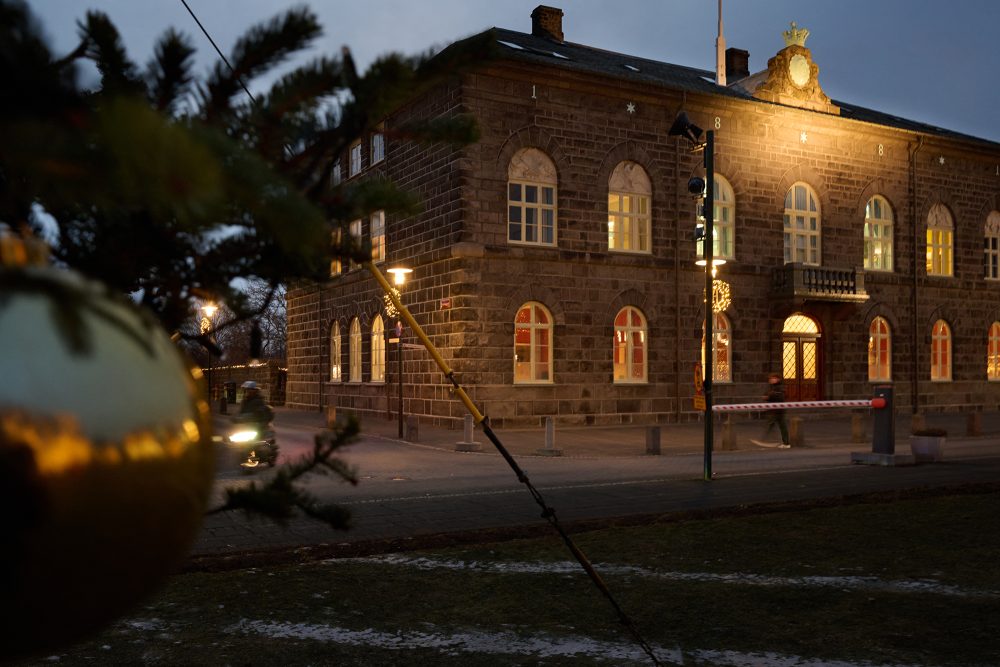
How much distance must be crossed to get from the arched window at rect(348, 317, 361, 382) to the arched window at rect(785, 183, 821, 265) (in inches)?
530

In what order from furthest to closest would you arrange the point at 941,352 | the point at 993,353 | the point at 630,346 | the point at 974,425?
the point at 993,353 < the point at 941,352 < the point at 630,346 < the point at 974,425

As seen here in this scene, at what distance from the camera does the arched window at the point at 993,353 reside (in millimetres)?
32250

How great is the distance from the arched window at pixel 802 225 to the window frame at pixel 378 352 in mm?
12484

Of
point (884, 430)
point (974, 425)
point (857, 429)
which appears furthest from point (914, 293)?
point (884, 430)

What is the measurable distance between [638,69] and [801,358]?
1018cm

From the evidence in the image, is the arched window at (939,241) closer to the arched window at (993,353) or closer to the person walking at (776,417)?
the arched window at (993,353)

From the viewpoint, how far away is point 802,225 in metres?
28.0

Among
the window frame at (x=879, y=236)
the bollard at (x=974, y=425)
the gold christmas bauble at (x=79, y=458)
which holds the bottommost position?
the bollard at (x=974, y=425)

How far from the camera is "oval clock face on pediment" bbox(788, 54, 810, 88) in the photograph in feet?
92.0

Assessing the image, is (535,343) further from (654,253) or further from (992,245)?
(992,245)

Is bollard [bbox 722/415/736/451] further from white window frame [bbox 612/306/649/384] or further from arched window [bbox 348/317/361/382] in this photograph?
arched window [bbox 348/317/361/382]

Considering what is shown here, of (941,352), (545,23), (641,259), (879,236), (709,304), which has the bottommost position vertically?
(941,352)

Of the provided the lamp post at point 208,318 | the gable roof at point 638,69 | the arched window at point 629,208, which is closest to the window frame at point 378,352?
the arched window at point 629,208

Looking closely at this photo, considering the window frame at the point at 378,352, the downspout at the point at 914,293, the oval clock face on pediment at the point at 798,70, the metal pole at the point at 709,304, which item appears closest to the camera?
the metal pole at the point at 709,304
